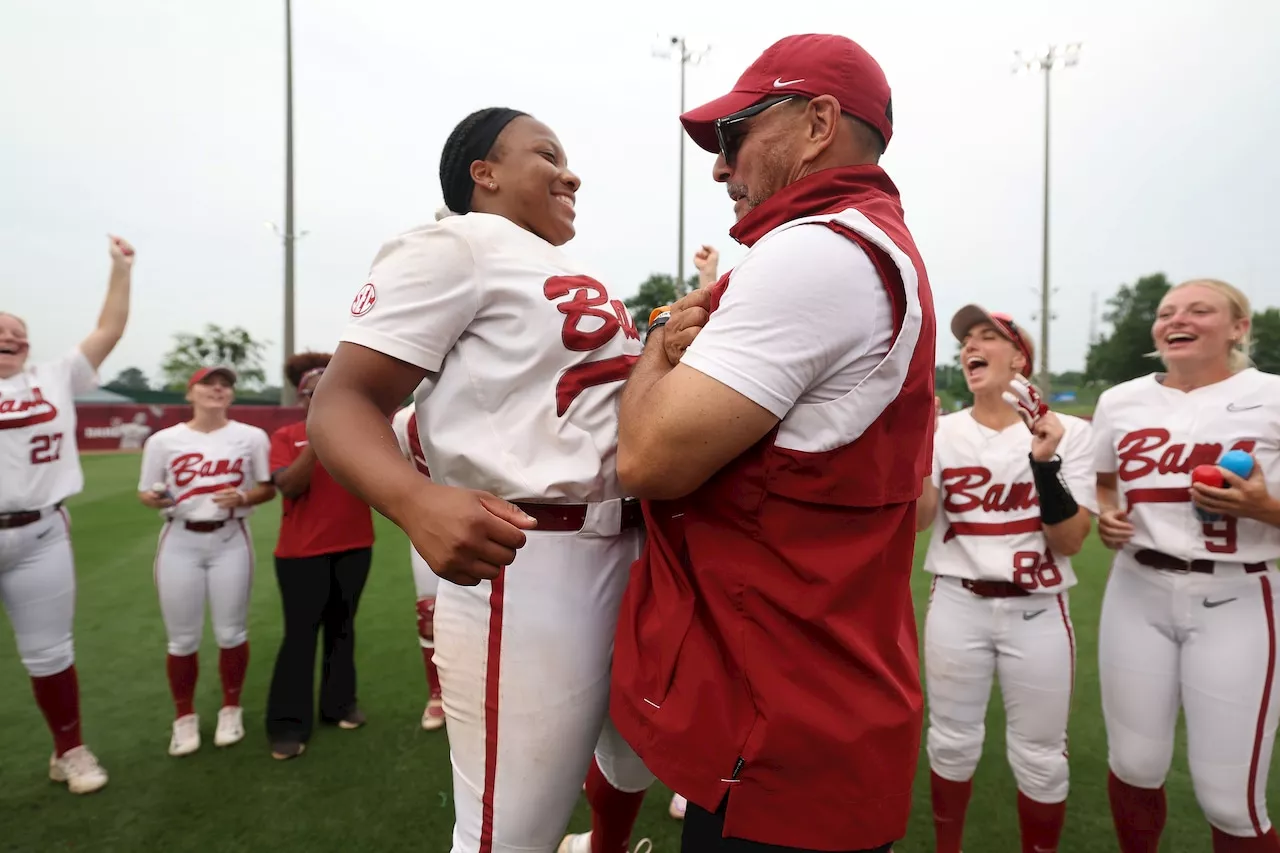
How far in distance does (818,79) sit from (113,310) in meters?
4.13

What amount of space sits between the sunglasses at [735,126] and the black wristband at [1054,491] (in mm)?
1982

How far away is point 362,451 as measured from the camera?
1353 millimetres

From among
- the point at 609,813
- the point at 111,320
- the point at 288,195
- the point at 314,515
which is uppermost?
the point at 288,195

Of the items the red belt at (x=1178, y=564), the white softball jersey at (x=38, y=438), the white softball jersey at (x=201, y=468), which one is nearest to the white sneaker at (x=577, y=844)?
the red belt at (x=1178, y=564)

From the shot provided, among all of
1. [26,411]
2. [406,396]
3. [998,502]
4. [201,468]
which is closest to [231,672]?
[201,468]

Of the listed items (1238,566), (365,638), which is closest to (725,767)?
(1238,566)

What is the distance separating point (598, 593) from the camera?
63.1 inches

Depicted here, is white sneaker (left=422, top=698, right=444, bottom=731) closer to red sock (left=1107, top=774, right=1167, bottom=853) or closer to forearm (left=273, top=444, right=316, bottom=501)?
forearm (left=273, top=444, right=316, bottom=501)

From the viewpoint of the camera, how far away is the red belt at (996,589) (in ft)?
9.62

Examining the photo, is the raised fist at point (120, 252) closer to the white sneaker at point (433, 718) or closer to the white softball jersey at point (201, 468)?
the white softball jersey at point (201, 468)

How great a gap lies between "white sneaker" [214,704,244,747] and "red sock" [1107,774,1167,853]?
437 centimetres

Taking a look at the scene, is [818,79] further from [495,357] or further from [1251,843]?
[1251,843]

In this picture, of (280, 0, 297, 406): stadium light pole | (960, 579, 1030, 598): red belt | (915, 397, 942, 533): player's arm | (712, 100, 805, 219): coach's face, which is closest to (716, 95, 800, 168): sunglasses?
(712, 100, 805, 219): coach's face

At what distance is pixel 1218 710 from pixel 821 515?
2.34 m
